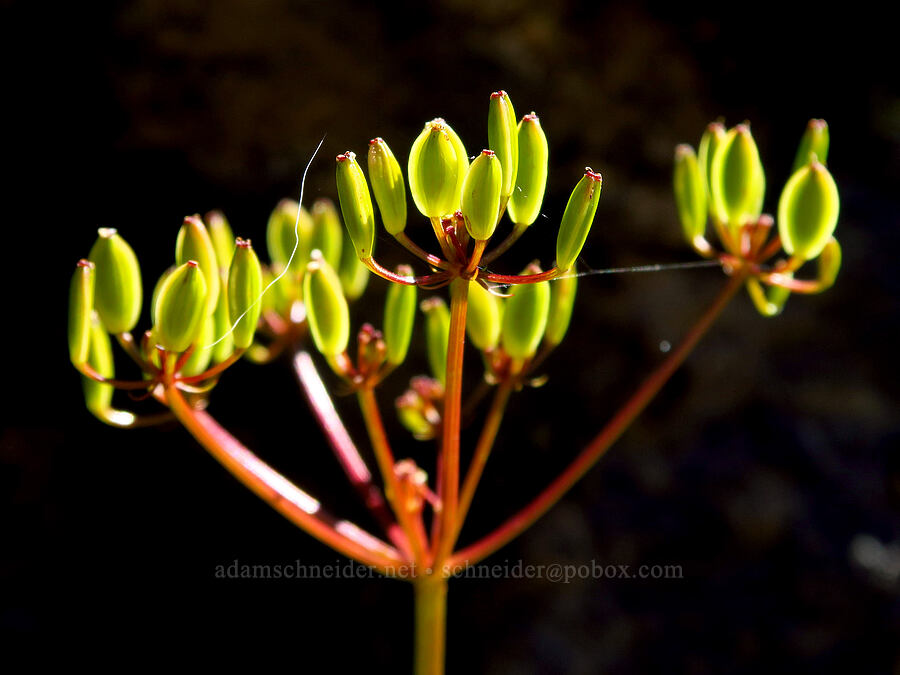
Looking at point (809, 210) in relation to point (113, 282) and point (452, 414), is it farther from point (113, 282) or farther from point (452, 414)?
point (113, 282)

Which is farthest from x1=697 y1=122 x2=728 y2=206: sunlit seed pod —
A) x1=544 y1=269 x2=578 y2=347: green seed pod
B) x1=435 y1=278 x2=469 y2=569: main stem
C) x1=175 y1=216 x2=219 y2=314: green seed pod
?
x1=175 y1=216 x2=219 y2=314: green seed pod

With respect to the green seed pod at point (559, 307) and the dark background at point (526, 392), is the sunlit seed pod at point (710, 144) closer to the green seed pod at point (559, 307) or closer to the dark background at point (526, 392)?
the green seed pod at point (559, 307)

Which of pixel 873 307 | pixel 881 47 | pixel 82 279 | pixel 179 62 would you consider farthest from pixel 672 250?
pixel 82 279

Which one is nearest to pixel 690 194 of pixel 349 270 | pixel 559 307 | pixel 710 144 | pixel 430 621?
pixel 710 144

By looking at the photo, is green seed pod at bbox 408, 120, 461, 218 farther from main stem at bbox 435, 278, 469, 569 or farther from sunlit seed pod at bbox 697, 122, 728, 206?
sunlit seed pod at bbox 697, 122, 728, 206

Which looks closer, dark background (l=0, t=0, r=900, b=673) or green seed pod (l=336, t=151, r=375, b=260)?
green seed pod (l=336, t=151, r=375, b=260)

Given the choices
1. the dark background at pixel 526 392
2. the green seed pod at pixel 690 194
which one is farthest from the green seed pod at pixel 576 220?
the dark background at pixel 526 392
